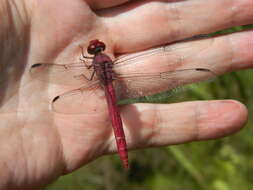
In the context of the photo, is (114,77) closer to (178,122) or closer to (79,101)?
(79,101)

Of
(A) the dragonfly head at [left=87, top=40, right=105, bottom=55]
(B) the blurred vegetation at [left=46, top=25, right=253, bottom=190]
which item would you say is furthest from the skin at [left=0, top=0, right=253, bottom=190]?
(B) the blurred vegetation at [left=46, top=25, right=253, bottom=190]

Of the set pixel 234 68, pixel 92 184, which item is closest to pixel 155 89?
pixel 234 68

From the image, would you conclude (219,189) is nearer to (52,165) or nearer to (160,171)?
(160,171)

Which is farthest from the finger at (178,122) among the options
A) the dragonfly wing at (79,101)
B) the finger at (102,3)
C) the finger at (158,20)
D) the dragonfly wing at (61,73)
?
the finger at (102,3)

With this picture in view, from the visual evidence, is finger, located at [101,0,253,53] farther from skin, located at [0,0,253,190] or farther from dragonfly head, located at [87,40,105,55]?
dragonfly head, located at [87,40,105,55]

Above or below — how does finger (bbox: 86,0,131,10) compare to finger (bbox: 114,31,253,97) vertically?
above

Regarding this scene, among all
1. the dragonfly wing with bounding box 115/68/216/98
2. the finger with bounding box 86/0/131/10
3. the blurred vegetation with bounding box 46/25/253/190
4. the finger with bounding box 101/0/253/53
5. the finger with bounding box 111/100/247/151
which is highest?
the finger with bounding box 86/0/131/10

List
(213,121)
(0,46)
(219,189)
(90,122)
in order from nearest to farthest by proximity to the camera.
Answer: (0,46) < (90,122) < (213,121) < (219,189)
